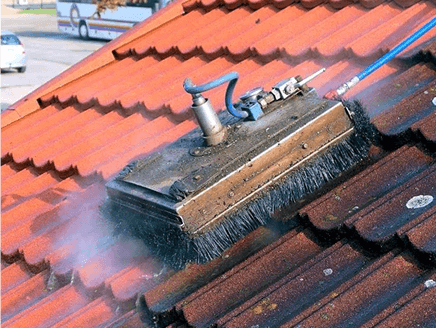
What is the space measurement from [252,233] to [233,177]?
0.84ft

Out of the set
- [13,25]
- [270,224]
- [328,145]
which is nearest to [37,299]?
[270,224]

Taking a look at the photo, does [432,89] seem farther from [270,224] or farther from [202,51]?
[202,51]

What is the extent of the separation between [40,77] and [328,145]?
2018 cm

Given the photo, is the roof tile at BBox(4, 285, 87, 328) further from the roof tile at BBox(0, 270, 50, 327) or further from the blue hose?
the blue hose

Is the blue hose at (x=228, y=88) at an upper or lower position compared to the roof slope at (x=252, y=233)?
upper

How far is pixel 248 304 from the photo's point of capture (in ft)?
6.90

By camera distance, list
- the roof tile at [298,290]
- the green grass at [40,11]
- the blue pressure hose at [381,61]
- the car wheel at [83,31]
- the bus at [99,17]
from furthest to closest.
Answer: the green grass at [40,11] → the car wheel at [83,31] → the bus at [99,17] → the blue pressure hose at [381,61] → the roof tile at [298,290]

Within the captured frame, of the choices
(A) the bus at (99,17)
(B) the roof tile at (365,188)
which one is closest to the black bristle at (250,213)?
(B) the roof tile at (365,188)

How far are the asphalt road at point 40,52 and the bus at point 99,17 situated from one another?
0.52 metres

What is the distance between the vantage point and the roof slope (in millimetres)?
2080

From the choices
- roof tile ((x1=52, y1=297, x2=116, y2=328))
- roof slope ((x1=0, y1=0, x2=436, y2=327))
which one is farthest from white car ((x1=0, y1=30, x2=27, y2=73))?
roof tile ((x1=52, y1=297, x2=116, y2=328))

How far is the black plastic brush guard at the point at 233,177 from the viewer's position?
2365mm

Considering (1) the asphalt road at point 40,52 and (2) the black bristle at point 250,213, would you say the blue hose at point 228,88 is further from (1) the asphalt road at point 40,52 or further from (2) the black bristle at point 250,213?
(1) the asphalt road at point 40,52

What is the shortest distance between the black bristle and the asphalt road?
1544cm
